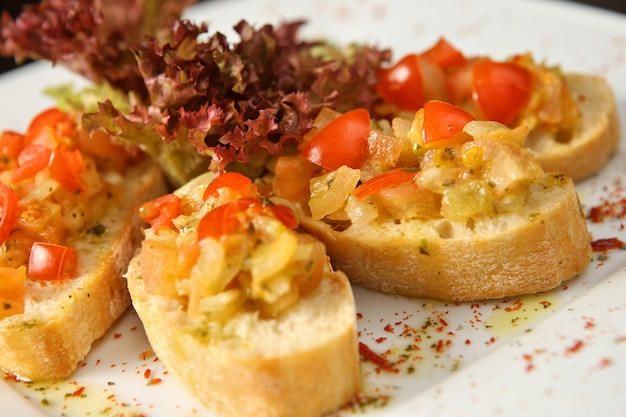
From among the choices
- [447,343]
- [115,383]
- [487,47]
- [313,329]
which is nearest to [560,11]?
[487,47]

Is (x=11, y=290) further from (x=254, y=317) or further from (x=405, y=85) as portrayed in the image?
(x=405, y=85)

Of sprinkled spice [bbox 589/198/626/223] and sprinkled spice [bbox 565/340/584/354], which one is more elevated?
sprinkled spice [bbox 565/340/584/354]

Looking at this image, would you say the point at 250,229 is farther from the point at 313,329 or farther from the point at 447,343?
the point at 447,343

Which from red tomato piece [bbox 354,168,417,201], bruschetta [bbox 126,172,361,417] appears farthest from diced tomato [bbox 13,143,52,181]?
red tomato piece [bbox 354,168,417,201]

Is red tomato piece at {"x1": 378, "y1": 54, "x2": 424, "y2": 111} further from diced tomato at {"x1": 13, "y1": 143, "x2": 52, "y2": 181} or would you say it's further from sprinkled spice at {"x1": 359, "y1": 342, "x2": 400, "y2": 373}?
diced tomato at {"x1": 13, "y1": 143, "x2": 52, "y2": 181}

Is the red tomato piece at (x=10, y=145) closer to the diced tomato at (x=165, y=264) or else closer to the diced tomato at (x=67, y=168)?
the diced tomato at (x=67, y=168)

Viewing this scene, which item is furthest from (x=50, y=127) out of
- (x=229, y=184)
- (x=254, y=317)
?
(x=254, y=317)

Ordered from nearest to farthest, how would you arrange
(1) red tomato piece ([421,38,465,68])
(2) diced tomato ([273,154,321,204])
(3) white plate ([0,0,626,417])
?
(3) white plate ([0,0,626,417]) < (2) diced tomato ([273,154,321,204]) < (1) red tomato piece ([421,38,465,68])
